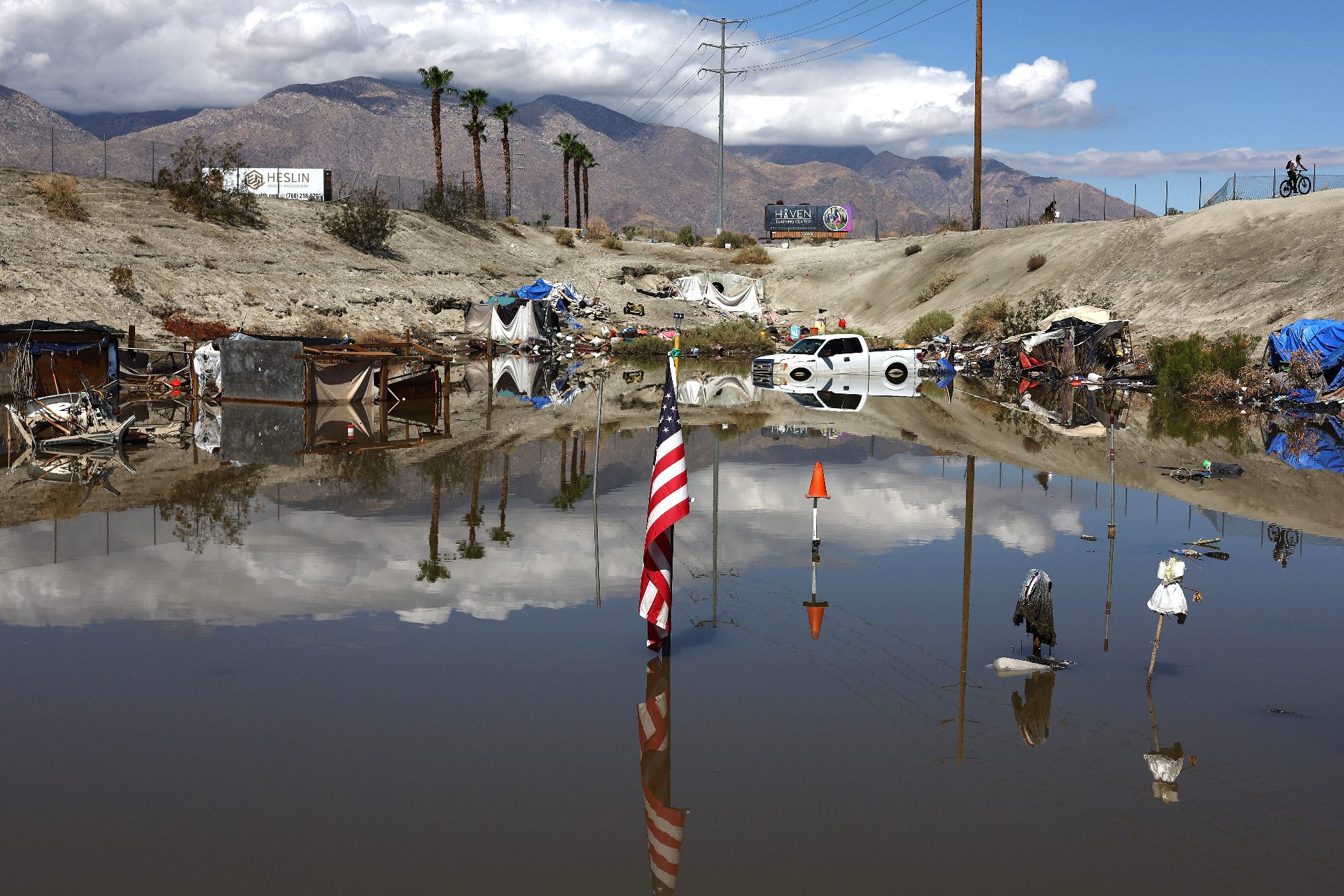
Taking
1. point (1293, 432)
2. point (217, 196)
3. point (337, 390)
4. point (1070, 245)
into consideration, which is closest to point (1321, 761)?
point (1293, 432)

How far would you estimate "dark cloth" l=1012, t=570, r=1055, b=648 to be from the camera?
10312 mm

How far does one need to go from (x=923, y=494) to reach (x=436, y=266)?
60.5m

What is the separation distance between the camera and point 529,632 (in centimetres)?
1154

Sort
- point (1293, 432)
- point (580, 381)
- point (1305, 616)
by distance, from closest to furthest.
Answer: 1. point (1305, 616)
2. point (1293, 432)
3. point (580, 381)

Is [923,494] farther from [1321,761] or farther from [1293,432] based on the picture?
[1293,432]

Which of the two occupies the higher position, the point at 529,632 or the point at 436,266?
the point at 436,266

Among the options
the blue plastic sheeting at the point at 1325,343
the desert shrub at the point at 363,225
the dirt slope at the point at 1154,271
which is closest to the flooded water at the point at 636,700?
the blue plastic sheeting at the point at 1325,343

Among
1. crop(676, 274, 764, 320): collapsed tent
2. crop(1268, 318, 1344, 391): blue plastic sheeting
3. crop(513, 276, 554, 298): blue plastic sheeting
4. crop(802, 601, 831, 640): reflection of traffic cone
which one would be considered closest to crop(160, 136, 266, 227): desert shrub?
crop(513, 276, 554, 298): blue plastic sheeting

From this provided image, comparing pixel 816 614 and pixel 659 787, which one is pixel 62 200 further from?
pixel 659 787

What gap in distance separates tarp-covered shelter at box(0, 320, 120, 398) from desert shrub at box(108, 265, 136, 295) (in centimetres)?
2110

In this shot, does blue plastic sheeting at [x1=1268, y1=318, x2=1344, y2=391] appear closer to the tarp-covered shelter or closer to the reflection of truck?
the reflection of truck

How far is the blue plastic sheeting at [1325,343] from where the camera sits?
37.3m

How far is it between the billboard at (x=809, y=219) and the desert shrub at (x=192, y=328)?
69.3 m

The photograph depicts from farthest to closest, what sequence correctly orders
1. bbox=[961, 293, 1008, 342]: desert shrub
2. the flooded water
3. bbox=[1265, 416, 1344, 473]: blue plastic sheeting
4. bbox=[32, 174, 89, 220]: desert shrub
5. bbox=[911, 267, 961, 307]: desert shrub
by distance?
bbox=[911, 267, 961, 307]: desert shrub
bbox=[961, 293, 1008, 342]: desert shrub
bbox=[32, 174, 89, 220]: desert shrub
bbox=[1265, 416, 1344, 473]: blue plastic sheeting
the flooded water
